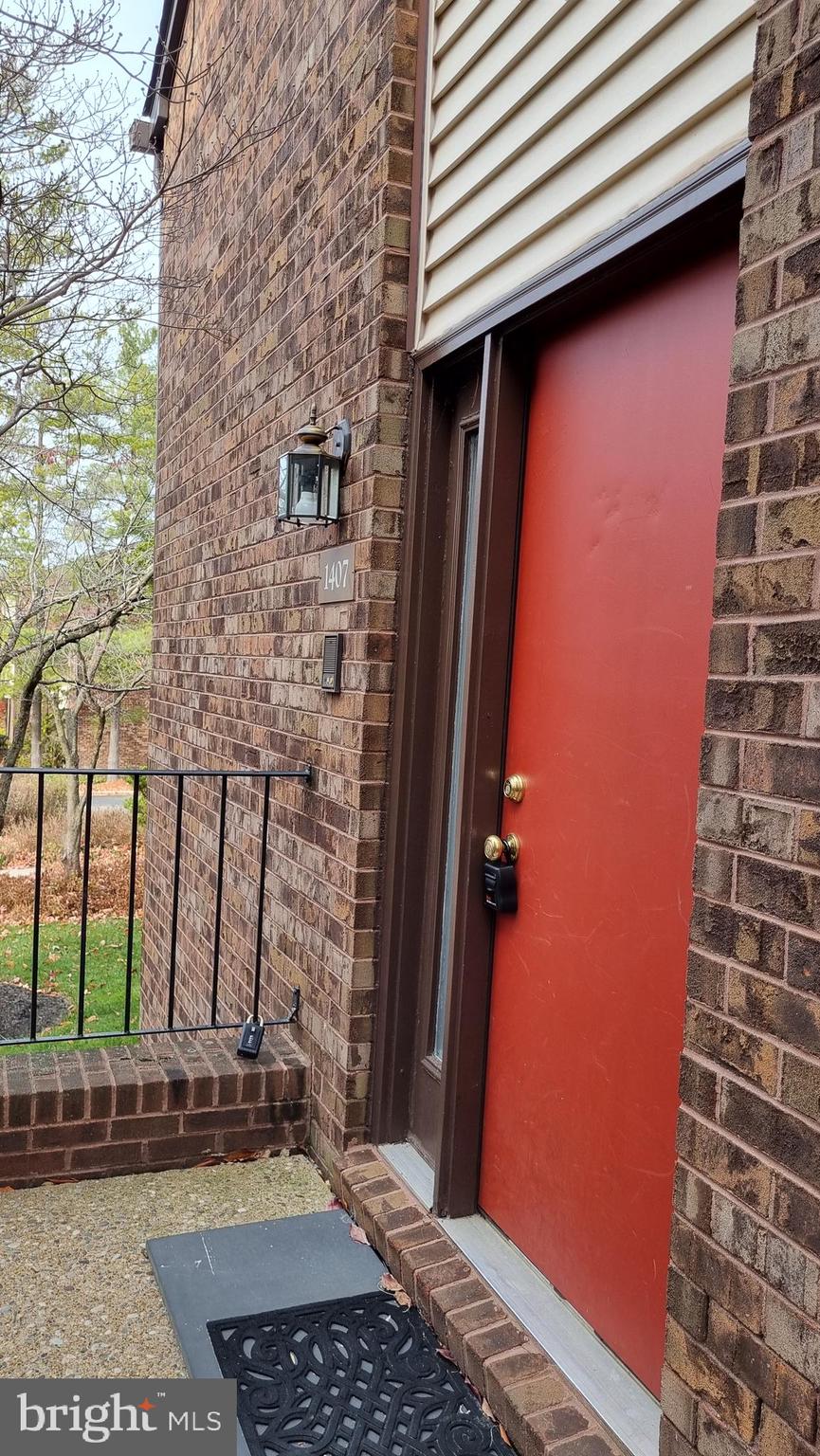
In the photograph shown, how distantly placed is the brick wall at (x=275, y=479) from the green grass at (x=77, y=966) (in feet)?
15.7

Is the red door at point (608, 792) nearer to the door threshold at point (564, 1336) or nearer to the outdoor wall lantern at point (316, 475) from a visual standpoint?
the door threshold at point (564, 1336)

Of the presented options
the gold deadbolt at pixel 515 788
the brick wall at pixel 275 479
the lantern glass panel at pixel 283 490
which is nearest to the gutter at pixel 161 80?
the brick wall at pixel 275 479

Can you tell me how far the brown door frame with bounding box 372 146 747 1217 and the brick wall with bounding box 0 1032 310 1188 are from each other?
42 centimetres

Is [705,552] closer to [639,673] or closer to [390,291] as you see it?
[639,673]

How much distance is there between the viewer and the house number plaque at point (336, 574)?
304 cm

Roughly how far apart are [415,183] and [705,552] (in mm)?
1677

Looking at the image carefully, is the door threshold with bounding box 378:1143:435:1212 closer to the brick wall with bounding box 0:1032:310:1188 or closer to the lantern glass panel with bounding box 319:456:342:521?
the brick wall with bounding box 0:1032:310:1188

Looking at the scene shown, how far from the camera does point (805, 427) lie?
1.31 m

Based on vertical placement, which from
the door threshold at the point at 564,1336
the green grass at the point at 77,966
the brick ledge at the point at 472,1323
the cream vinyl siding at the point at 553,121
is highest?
the cream vinyl siding at the point at 553,121

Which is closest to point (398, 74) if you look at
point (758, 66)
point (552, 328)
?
point (552, 328)

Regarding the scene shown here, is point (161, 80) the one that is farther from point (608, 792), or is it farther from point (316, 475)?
point (608, 792)

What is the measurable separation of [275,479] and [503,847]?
2.08 m

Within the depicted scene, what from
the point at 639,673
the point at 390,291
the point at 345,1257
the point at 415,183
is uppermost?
the point at 415,183

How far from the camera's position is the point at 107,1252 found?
2.53 m
